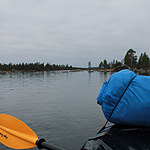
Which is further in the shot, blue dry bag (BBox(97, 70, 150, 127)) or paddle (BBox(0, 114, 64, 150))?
paddle (BBox(0, 114, 64, 150))

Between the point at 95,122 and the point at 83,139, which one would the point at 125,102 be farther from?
the point at 95,122

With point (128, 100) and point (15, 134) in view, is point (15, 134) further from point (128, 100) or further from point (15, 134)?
point (128, 100)

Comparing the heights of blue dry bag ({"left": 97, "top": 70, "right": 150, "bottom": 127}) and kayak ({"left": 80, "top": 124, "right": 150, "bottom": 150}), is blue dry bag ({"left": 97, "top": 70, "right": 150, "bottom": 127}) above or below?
above

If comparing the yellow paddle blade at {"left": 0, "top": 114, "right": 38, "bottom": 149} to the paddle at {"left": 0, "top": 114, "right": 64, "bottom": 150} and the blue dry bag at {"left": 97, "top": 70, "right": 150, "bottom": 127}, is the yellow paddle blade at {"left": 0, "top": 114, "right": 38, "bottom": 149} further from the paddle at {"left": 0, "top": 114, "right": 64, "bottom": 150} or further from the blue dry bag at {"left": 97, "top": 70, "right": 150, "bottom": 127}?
the blue dry bag at {"left": 97, "top": 70, "right": 150, "bottom": 127}

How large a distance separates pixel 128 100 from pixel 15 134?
118 inches

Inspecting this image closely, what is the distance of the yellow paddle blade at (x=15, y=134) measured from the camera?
3226 millimetres

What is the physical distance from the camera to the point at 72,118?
6988mm

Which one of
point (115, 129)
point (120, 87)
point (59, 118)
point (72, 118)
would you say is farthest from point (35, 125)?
point (120, 87)

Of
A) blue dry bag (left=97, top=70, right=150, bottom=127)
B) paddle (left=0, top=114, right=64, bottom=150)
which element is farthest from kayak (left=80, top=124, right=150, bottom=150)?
paddle (left=0, top=114, right=64, bottom=150)

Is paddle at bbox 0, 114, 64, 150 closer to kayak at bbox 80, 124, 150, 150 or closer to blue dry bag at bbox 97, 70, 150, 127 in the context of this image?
kayak at bbox 80, 124, 150, 150

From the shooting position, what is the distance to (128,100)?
183 cm

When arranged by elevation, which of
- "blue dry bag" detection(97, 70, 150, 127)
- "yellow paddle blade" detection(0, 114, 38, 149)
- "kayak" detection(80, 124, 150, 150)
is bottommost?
"yellow paddle blade" detection(0, 114, 38, 149)

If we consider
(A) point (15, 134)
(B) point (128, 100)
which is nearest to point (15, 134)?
(A) point (15, 134)

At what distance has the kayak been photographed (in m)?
1.69
